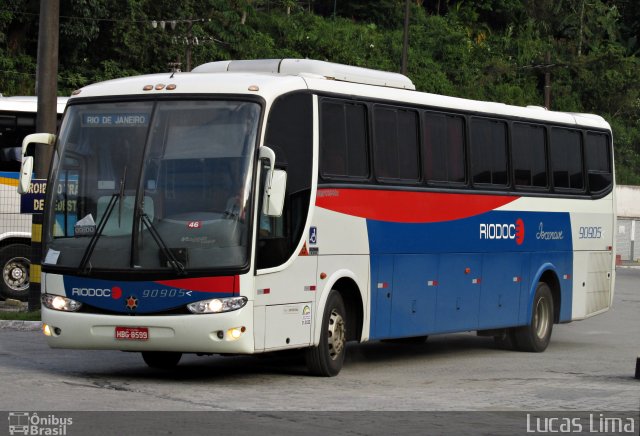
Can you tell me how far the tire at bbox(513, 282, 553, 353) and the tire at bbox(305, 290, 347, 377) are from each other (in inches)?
A: 197

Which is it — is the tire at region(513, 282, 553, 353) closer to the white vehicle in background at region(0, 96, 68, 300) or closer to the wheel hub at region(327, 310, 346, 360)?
the wheel hub at region(327, 310, 346, 360)

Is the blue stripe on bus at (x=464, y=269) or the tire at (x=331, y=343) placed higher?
the blue stripe on bus at (x=464, y=269)

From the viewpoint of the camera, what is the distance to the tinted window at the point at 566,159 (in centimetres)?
1966

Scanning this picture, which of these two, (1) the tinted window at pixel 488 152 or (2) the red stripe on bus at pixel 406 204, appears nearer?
(2) the red stripe on bus at pixel 406 204

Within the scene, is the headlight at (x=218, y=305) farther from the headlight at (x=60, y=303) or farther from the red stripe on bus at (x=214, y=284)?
the headlight at (x=60, y=303)

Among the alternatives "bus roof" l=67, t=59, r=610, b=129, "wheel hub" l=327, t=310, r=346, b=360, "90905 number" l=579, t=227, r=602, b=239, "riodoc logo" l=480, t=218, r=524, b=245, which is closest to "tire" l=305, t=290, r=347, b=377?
"wheel hub" l=327, t=310, r=346, b=360

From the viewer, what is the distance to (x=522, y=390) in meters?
13.4

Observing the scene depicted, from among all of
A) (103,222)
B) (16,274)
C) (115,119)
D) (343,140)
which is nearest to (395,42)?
(16,274)

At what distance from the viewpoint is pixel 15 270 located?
23.8m

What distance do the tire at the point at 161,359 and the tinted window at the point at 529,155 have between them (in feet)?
19.5

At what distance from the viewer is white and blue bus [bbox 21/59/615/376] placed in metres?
12.9

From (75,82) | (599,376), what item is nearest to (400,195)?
(599,376)
